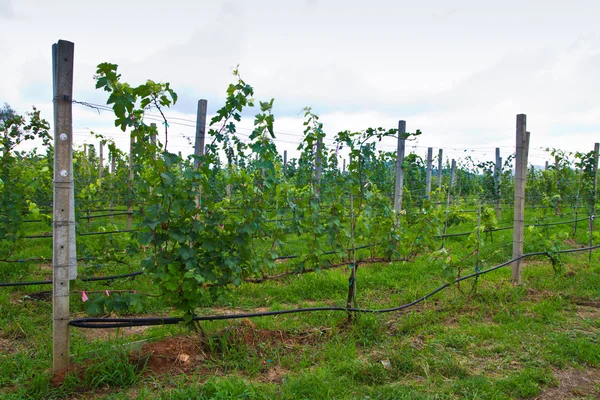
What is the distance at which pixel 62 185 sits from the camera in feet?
8.95

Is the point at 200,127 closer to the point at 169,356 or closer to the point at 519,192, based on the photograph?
the point at 169,356

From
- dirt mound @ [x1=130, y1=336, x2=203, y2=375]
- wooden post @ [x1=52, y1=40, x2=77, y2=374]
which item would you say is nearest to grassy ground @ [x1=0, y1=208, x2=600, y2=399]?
dirt mound @ [x1=130, y1=336, x2=203, y2=375]

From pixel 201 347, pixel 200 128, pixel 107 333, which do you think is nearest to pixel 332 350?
pixel 201 347

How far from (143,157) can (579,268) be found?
5957 millimetres

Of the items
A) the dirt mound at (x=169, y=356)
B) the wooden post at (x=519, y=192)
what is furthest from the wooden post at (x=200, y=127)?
the wooden post at (x=519, y=192)

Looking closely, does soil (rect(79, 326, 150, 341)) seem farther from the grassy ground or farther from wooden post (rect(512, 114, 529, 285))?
wooden post (rect(512, 114, 529, 285))

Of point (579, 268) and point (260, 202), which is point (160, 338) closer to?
point (260, 202)

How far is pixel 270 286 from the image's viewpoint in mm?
5145

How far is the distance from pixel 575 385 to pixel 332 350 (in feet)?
5.67

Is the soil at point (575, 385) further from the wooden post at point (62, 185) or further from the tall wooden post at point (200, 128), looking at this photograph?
the tall wooden post at point (200, 128)

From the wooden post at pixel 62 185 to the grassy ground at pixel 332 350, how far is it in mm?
454

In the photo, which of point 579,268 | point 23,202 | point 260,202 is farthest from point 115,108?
point 579,268

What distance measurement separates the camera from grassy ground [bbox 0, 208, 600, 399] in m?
2.79

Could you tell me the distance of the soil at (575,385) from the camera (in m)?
2.83
